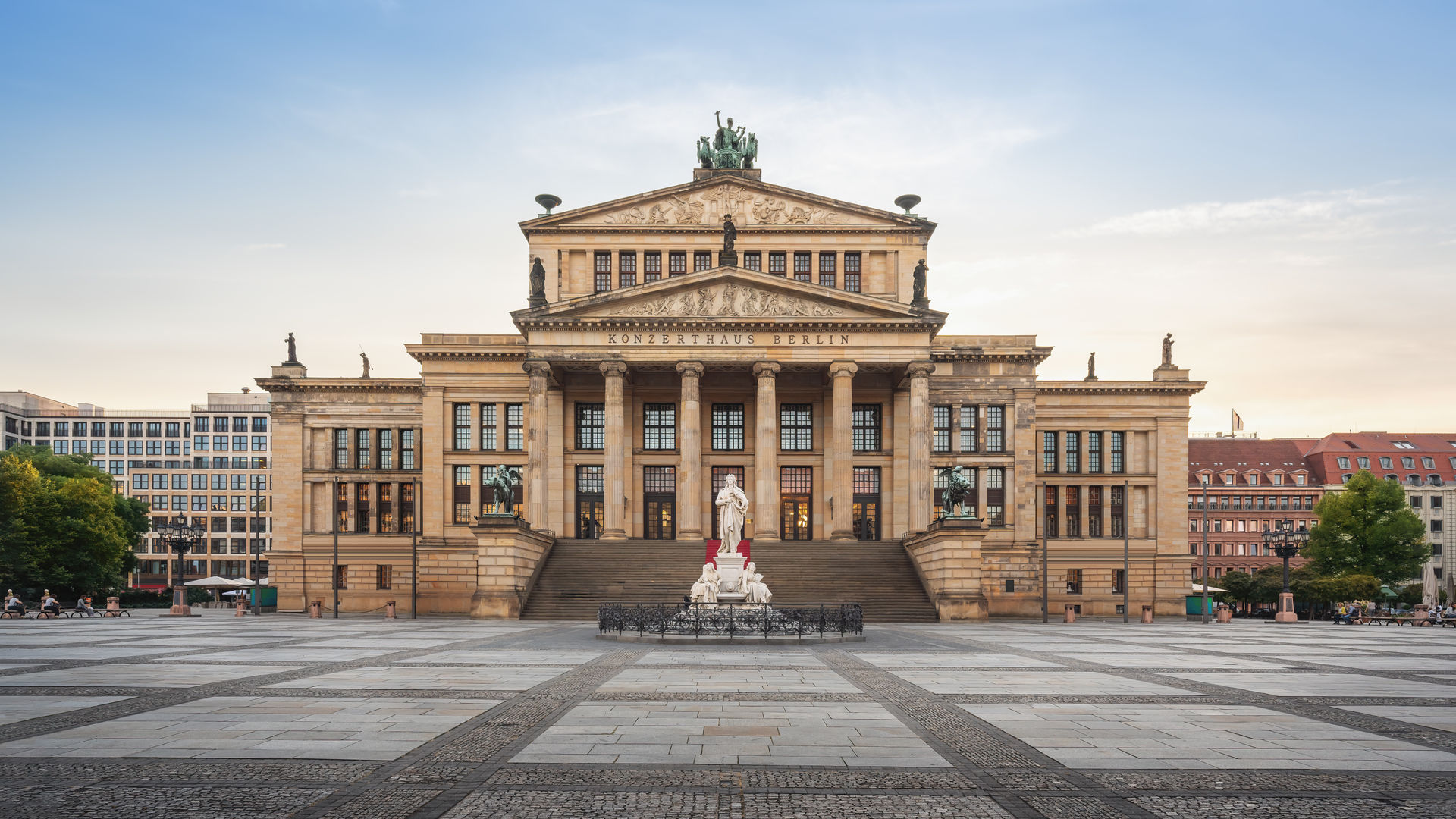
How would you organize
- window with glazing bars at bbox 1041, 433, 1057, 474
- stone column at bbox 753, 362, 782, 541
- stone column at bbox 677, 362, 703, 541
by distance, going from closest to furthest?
stone column at bbox 753, 362, 782, 541 → stone column at bbox 677, 362, 703, 541 → window with glazing bars at bbox 1041, 433, 1057, 474

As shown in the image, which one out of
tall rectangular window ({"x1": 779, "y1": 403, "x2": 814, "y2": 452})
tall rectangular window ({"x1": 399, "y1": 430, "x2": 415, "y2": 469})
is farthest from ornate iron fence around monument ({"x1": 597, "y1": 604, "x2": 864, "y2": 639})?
tall rectangular window ({"x1": 399, "y1": 430, "x2": 415, "y2": 469})

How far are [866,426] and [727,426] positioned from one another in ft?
27.5

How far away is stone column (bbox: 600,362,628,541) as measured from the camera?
55.1 metres

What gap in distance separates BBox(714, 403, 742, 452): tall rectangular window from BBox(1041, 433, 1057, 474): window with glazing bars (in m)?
20.4

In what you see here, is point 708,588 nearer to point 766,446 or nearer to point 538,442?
point 766,446

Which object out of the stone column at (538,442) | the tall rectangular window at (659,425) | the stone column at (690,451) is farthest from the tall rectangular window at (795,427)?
the stone column at (538,442)

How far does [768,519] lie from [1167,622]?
2135 centimetres

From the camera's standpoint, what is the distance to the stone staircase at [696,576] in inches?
1778

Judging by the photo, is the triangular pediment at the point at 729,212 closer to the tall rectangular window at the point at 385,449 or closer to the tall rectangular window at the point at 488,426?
the tall rectangular window at the point at 488,426

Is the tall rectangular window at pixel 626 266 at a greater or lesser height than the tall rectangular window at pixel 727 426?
greater

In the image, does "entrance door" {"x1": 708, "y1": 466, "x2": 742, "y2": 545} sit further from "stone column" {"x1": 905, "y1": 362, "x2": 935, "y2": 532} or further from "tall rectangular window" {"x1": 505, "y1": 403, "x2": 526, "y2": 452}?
"tall rectangular window" {"x1": 505, "y1": 403, "x2": 526, "y2": 452}

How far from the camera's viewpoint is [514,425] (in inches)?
2470

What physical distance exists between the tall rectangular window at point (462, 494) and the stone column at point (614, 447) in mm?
11284

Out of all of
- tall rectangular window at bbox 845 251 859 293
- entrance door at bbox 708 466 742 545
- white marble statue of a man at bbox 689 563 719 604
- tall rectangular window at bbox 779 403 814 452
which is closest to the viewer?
white marble statue of a man at bbox 689 563 719 604
